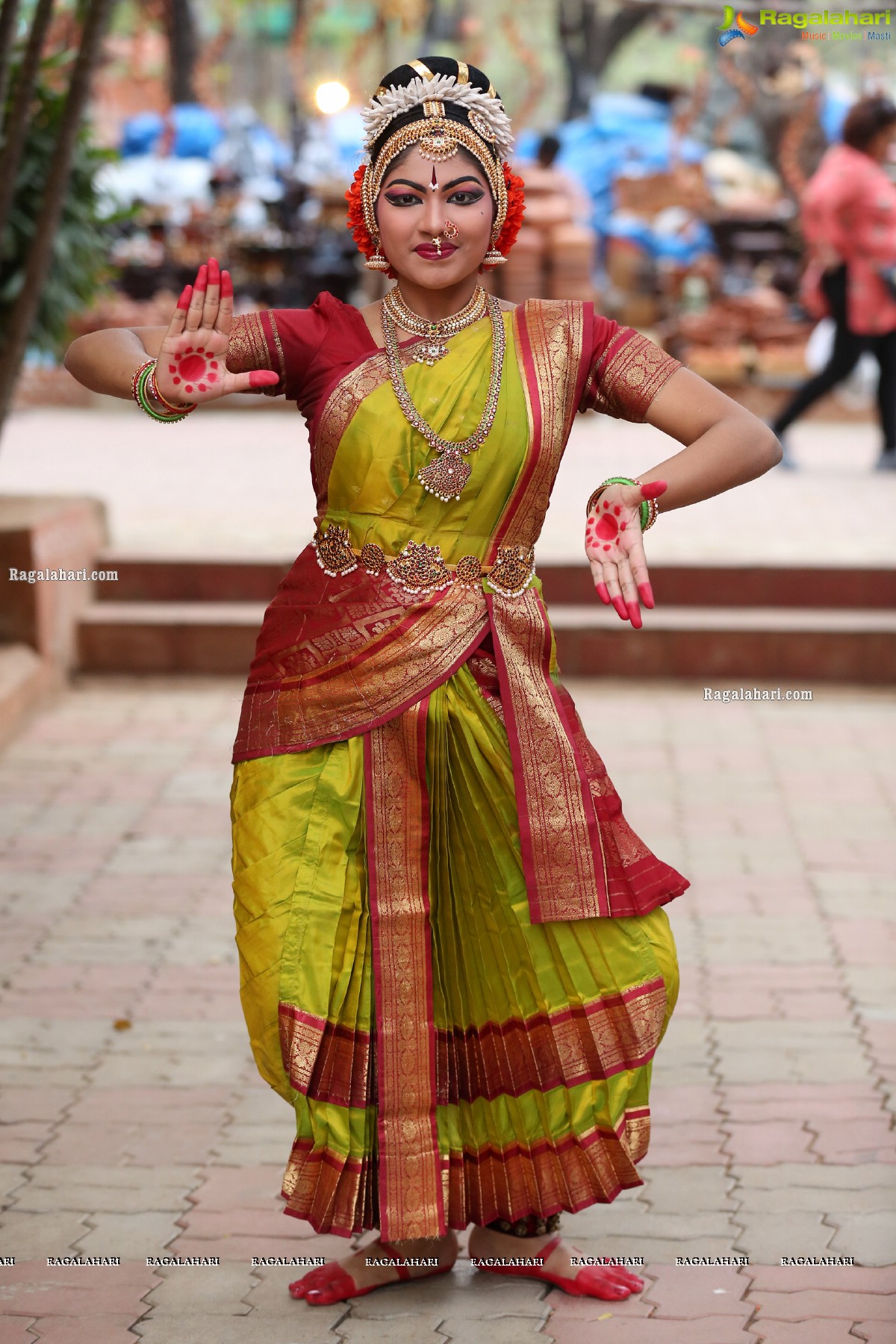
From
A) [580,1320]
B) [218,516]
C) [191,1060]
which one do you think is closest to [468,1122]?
[580,1320]

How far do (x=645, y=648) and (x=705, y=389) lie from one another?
15.9ft

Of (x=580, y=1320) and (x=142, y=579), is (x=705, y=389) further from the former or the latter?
(x=142, y=579)

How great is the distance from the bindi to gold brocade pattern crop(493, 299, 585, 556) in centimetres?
51

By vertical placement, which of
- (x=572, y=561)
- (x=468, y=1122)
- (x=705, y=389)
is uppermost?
(x=705, y=389)

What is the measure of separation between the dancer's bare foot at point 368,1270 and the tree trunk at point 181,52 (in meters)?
22.9

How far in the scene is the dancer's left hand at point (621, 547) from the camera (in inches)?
101

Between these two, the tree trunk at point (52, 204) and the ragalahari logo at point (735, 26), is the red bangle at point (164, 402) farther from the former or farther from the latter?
the tree trunk at point (52, 204)

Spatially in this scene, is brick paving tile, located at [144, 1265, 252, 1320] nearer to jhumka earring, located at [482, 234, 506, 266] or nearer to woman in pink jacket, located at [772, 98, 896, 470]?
jhumka earring, located at [482, 234, 506, 266]

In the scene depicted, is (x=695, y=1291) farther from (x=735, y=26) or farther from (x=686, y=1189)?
(x=735, y=26)

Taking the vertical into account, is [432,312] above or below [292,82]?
below

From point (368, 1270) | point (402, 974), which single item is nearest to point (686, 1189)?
point (368, 1270)

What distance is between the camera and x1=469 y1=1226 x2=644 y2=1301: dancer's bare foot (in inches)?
119

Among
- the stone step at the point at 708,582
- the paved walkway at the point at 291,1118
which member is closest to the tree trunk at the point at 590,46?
the stone step at the point at 708,582

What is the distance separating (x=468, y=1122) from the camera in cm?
294
